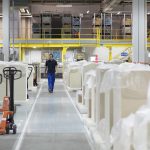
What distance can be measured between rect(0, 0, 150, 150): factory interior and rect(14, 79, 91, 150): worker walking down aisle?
0.06ft

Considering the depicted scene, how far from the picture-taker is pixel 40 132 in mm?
8570

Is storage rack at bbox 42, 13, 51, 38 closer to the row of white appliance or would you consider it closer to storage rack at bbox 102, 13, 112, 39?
storage rack at bbox 102, 13, 112, 39

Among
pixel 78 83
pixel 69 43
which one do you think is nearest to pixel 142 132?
pixel 78 83

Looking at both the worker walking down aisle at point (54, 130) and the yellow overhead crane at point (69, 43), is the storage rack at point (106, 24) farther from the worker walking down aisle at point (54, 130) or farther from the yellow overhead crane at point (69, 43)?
the worker walking down aisle at point (54, 130)

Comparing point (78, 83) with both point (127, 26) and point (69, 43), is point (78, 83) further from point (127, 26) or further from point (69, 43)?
point (127, 26)

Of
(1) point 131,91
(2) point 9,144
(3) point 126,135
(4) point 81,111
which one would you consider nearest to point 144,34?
(4) point 81,111

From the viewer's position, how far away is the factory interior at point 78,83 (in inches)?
193

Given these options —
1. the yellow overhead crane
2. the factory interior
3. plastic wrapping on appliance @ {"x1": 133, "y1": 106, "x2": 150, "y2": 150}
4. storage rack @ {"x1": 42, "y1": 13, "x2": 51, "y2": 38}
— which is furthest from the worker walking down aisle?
storage rack @ {"x1": 42, "y1": 13, "x2": 51, "y2": 38}

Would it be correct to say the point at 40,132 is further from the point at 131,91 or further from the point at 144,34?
the point at 144,34

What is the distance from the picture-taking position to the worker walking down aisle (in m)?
7.32

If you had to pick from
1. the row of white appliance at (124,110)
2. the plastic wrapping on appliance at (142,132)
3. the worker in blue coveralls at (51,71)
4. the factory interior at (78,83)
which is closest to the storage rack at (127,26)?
the factory interior at (78,83)

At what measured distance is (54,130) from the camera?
8.79 meters

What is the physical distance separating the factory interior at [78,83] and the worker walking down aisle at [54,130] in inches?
0.7

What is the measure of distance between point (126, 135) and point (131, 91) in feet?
4.60
